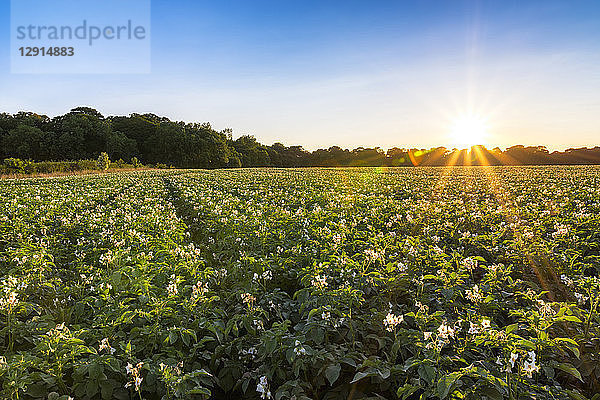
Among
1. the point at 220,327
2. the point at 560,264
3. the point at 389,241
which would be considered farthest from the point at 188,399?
the point at 560,264

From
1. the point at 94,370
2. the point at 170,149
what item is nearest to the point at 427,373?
the point at 94,370

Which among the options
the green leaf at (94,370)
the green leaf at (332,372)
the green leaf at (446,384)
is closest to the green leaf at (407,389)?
the green leaf at (446,384)

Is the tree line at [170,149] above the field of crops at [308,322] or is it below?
above

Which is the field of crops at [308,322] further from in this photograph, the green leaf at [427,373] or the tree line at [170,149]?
the tree line at [170,149]

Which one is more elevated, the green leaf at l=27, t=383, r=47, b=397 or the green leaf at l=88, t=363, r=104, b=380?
the green leaf at l=88, t=363, r=104, b=380

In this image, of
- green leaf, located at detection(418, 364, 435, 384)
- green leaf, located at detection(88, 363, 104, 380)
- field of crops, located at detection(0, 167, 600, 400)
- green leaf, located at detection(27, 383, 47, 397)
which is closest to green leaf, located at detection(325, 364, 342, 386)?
field of crops, located at detection(0, 167, 600, 400)

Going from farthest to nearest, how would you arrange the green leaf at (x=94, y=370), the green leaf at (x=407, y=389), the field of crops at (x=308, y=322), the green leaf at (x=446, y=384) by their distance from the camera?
the green leaf at (x=94, y=370), the field of crops at (x=308, y=322), the green leaf at (x=407, y=389), the green leaf at (x=446, y=384)

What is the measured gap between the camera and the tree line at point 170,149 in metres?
71.3

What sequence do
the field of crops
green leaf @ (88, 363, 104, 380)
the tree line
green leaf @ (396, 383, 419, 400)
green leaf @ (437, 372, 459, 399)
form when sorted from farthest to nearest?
the tree line
green leaf @ (88, 363, 104, 380)
the field of crops
green leaf @ (396, 383, 419, 400)
green leaf @ (437, 372, 459, 399)

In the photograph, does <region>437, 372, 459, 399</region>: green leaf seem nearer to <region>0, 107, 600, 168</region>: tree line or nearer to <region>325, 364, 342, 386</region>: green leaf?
<region>325, 364, 342, 386</region>: green leaf

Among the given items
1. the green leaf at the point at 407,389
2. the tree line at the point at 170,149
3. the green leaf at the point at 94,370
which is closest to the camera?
the green leaf at the point at 407,389

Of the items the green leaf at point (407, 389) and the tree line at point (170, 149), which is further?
the tree line at point (170, 149)

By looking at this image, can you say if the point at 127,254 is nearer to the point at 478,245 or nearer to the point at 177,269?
the point at 177,269

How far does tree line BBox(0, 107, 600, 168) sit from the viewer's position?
7131 cm
